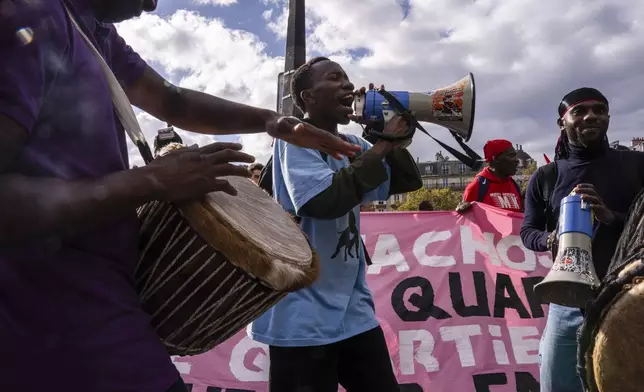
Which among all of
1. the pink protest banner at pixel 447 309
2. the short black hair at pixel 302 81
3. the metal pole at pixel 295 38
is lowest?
the pink protest banner at pixel 447 309

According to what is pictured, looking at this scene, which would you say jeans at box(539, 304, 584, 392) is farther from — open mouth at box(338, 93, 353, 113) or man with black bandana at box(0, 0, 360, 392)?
man with black bandana at box(0, 0, 360, 392)

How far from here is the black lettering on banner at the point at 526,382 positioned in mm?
4047

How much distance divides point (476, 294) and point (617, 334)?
3.76 meters

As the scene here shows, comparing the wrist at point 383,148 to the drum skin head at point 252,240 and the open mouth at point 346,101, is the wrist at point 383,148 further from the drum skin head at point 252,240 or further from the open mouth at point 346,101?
the drum skin head at point 252,240

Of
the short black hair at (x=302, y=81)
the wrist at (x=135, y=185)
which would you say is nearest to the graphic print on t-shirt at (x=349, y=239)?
the short black hair at (x=302, y=81)

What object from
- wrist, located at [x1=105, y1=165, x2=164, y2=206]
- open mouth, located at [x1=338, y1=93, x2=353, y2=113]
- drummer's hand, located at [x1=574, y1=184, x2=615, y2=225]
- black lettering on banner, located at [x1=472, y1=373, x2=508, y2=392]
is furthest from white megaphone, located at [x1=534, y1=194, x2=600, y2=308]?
black lettering on banner, located at [x1=472, y1=373, x2=508, y2=392]

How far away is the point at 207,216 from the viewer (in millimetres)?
1098

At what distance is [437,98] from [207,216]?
6.04 feet

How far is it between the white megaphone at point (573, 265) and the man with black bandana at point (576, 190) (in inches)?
4.4

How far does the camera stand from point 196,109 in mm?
1566

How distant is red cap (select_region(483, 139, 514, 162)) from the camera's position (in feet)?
17.8

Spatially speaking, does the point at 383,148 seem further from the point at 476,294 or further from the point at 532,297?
the point at 532,297

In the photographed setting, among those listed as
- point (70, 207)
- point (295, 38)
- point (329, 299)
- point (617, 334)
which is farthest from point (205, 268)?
point (295, 38)

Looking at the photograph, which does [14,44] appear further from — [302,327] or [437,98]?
[437,98]
